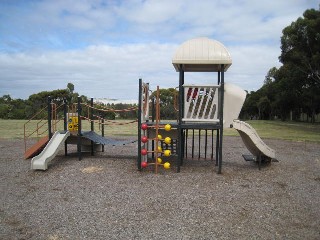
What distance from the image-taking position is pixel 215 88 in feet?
29.6

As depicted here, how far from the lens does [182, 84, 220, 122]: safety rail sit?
29.7 feet

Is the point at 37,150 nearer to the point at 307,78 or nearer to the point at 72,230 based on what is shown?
the point at 72,230

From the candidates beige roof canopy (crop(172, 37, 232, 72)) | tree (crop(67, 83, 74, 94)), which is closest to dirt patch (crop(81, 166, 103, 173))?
beige roof canopy (crop(172, 37, 232, 72))

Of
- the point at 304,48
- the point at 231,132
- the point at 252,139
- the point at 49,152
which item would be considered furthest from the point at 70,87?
the point at 252,139

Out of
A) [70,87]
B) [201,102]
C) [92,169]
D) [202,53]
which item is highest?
[70,87]

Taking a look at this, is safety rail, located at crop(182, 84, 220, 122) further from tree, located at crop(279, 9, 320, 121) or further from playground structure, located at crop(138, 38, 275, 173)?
tree, located at crop(279, 9, 320, 121)

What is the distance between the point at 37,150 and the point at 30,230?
6412 mm

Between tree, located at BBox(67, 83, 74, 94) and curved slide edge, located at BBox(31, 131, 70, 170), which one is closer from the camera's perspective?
curved slide edge, located at BBox(31, 131, 70, 170)

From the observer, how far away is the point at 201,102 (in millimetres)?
9117

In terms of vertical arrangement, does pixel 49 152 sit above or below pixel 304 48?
below

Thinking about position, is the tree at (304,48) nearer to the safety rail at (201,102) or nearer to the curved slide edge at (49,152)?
the safety rail at (201,102)

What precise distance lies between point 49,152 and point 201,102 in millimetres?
4835

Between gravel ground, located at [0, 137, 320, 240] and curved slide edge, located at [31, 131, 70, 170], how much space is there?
221 millimetres

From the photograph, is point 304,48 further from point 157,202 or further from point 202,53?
point 157,202
